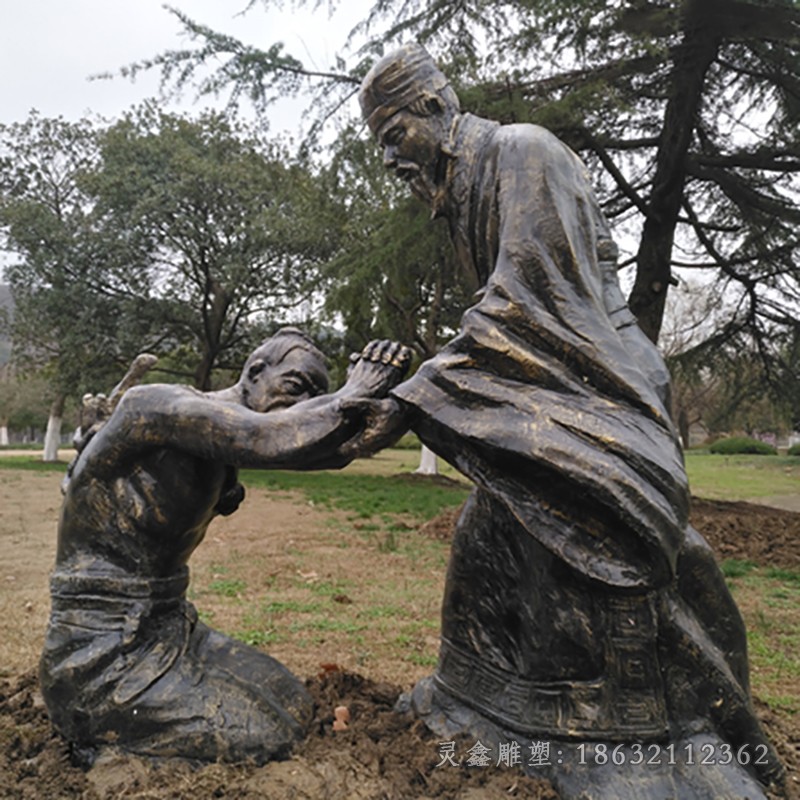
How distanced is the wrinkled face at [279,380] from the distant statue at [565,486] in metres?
0.43

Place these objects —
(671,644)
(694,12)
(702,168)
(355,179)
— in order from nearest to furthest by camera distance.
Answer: (671,644), (694,12), (702,168), (355,179)

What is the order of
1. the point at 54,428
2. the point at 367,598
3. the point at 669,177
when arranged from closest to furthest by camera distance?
1. the point at 367,598
2. the point at 669,177
3. the point at 54,428

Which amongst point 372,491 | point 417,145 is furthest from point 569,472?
point 372,491

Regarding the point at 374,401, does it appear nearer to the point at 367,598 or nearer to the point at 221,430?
the point at 221,430

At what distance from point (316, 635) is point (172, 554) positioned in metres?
2.99

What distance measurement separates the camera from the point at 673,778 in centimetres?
221

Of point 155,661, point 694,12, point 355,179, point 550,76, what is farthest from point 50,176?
point 155,661

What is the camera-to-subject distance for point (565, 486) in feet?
7.05

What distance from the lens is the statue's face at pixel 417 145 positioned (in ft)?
8.55

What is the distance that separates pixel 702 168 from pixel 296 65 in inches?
225

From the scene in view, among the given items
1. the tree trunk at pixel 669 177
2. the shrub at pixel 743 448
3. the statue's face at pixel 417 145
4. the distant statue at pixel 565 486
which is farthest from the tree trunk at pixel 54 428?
the shrub at pixel 743 448

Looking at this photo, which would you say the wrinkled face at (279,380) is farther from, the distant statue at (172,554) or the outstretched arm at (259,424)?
the outstretched arm at (259,424)

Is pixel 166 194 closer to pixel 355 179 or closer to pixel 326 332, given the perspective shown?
pixel 326 332

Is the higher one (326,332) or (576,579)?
(326,332)
